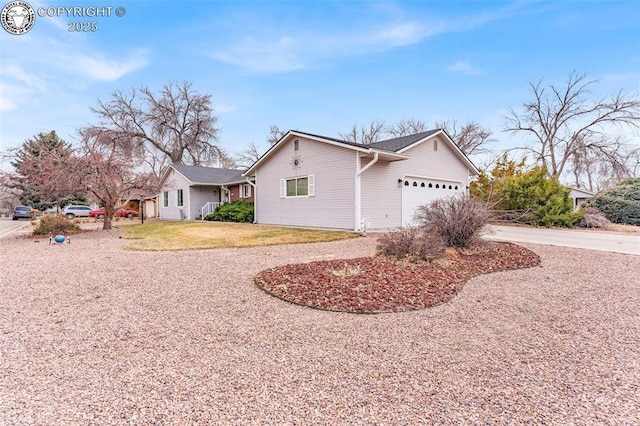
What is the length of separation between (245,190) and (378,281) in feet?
57.3

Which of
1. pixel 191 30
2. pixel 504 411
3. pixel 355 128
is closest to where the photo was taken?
pixel 504 411

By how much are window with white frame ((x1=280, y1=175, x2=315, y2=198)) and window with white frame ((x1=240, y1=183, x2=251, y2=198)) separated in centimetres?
549

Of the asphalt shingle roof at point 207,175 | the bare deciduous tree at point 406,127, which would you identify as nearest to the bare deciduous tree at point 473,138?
the bare deciduous tree at point 406,127

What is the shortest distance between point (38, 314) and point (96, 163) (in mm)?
11082

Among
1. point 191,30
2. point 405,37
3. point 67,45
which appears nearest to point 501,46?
point 405,37

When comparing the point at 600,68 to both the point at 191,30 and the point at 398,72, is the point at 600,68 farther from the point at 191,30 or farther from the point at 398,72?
the point at 191,30

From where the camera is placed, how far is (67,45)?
9492 millimetres

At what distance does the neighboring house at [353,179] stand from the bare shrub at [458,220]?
4605 mm

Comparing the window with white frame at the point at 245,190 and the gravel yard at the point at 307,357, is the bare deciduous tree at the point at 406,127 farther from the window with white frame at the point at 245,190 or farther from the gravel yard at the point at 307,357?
the gravel yard at the point at 307,357

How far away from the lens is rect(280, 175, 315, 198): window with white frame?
14462 mm

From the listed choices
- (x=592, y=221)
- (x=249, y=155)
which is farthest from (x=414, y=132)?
(x=592, y=221)

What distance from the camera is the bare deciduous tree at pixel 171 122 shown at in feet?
110

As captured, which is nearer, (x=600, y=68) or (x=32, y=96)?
(x=32, y=96)

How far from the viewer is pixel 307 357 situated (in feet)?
9.24
